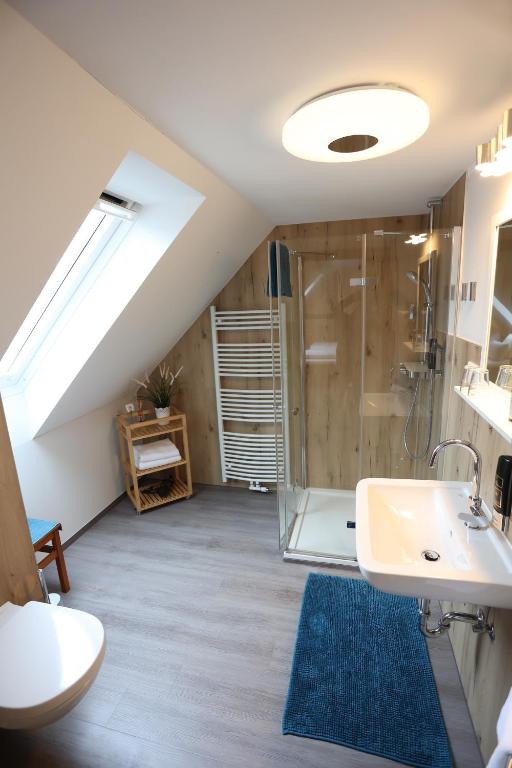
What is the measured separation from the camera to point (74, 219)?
146 centimetres

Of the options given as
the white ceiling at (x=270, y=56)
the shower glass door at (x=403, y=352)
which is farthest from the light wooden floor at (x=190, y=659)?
the white ceiling at (x=270, y=56)

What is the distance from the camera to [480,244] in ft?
5.80

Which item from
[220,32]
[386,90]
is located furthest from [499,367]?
[220,32]

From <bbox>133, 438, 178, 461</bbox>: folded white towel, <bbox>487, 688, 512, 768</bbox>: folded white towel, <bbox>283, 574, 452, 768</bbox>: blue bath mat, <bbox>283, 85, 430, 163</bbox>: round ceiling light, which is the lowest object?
<bbox>283, 574, 452, 768</bbox>: blue bath mat

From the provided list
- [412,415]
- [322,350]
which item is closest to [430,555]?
[412,415]

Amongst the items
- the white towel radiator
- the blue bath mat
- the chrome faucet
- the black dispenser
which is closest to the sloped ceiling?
the white towel radiator

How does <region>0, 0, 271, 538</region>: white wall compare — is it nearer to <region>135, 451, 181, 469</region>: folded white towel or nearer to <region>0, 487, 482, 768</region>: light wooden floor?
<region>135, 451, 181, 469</region>: folded white towel

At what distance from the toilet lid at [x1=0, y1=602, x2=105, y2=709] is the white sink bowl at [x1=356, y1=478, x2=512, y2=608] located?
41.5 inches

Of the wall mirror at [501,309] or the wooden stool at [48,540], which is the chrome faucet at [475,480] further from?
the wooden stool at [48,540]

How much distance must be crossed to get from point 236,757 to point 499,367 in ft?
Result: 6.04

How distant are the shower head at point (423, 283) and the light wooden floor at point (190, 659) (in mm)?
2006

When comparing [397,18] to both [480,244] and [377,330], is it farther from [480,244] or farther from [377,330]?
[377,330]

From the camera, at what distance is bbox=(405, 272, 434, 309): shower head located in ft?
8.85

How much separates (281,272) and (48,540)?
215 cm
